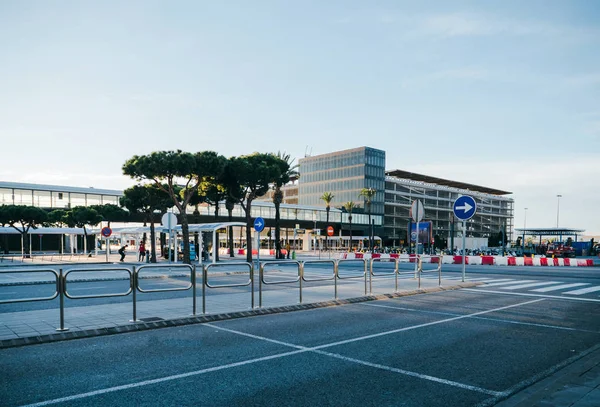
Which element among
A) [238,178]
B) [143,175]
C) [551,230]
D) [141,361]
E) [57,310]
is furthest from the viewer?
[551,230]

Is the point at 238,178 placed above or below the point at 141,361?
above

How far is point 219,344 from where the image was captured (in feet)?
23.8

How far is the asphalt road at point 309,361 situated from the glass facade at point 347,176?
96.3 m

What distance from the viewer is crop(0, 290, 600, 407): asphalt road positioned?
488 centimetres

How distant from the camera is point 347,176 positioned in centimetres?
10850

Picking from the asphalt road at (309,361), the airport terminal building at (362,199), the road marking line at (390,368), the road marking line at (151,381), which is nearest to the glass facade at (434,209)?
the airport terminal building at (362,199)

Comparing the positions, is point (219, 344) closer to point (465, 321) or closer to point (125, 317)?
point (125, 317)

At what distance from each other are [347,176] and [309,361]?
103 meters

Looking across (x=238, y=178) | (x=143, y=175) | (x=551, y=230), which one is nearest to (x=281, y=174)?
(x=238, y=178)

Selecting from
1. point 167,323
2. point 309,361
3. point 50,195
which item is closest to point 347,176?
point 50,195

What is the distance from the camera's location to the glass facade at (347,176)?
105 m

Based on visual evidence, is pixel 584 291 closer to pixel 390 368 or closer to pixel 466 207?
pixel 466 207

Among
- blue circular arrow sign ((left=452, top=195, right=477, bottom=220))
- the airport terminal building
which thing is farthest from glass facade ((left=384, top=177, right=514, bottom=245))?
blue circular arrow sign ((left=452, top=195, right=477, bottom=220))

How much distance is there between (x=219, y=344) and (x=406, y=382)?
3210 millimetres
